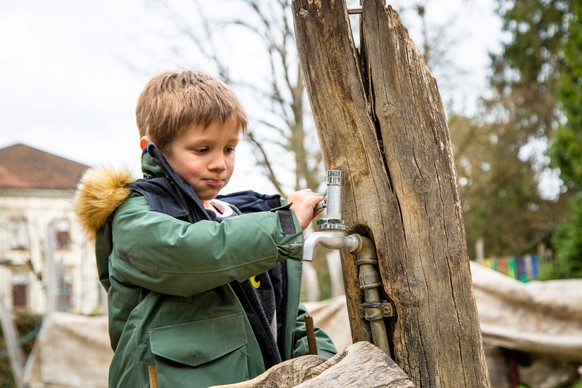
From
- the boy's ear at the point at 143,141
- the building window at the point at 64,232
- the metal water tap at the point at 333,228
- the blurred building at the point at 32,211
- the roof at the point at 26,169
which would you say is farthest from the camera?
the roof at the point at 26,169

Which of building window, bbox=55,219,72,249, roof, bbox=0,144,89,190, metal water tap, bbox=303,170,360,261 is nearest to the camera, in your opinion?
metal water tap, bbox=303,170,360,261

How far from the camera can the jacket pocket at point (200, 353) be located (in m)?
1.86

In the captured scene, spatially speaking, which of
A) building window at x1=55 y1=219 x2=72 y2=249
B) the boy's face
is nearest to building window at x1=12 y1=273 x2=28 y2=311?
building window at x1=55 y1=219 x2=72 y2=249

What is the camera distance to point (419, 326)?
1.99 m

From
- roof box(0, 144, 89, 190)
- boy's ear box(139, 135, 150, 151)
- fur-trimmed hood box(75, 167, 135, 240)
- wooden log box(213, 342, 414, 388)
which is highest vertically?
roof box(0, 144, 89, 190)

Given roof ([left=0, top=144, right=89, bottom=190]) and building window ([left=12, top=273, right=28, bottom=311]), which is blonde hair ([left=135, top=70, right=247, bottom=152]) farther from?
building window ([left=12, top=273, right=28, bottom=311])

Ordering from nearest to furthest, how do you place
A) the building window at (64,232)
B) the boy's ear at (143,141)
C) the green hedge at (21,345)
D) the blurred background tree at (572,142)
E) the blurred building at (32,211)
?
the boy's ear at (143,141) → the building window at (64,232) → the green hedge at (21,345) → the blurred building at (32,211) → the blurred background tree at (572,142)

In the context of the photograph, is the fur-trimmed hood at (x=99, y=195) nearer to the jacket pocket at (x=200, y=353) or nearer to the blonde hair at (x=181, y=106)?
the blonde hair at (x=181, y=106)

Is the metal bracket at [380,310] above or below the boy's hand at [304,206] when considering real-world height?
below

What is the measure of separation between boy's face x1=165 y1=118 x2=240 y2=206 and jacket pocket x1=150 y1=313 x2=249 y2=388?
0.39m

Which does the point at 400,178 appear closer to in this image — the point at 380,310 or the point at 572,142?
the point at 380,310

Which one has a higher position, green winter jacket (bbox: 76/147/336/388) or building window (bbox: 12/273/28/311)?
green winter jacket (bbox: 76/147/336/388)

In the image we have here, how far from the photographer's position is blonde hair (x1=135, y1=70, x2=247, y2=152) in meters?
2.02

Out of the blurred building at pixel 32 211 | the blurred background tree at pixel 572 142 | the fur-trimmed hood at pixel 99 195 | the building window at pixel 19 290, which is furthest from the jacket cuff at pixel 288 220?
the building window at pixel 19 290
